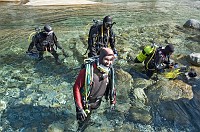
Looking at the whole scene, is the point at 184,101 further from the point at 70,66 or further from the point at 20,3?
the point at 20,3

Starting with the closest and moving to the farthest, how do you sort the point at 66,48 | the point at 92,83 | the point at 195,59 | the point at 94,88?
the point at 92,83 → the point at 94,88 → the point at 195,59 → the point at 66,48

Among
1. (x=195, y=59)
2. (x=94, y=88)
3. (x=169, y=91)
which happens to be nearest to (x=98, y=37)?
(x=169, y=91)

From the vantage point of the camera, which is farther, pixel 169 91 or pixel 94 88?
pixel 169 91

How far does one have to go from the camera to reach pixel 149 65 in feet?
29.6

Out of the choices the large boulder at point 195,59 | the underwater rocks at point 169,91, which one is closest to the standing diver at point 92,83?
the underwater rocks at point 169,91

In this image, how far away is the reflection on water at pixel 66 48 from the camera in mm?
7148

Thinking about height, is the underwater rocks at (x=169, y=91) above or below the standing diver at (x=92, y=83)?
below

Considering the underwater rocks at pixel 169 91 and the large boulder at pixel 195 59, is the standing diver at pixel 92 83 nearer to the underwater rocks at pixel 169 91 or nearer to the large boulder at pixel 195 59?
the underwater rocks at pixel 169 91

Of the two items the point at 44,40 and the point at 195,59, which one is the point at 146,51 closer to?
the point at 195,59

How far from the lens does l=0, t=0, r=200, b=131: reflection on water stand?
281 inches

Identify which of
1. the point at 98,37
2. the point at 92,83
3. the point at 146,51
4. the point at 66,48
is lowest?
the point at 66,48

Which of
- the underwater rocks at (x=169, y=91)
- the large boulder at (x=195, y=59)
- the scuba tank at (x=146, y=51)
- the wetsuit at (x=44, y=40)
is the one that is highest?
the wetsuit at (x=44, y=40)

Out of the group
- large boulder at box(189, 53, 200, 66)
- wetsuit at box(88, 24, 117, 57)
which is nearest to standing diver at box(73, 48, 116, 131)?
wetsuit at box(88, 24, 117, 57)

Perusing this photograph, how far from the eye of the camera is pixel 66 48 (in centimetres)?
1206
